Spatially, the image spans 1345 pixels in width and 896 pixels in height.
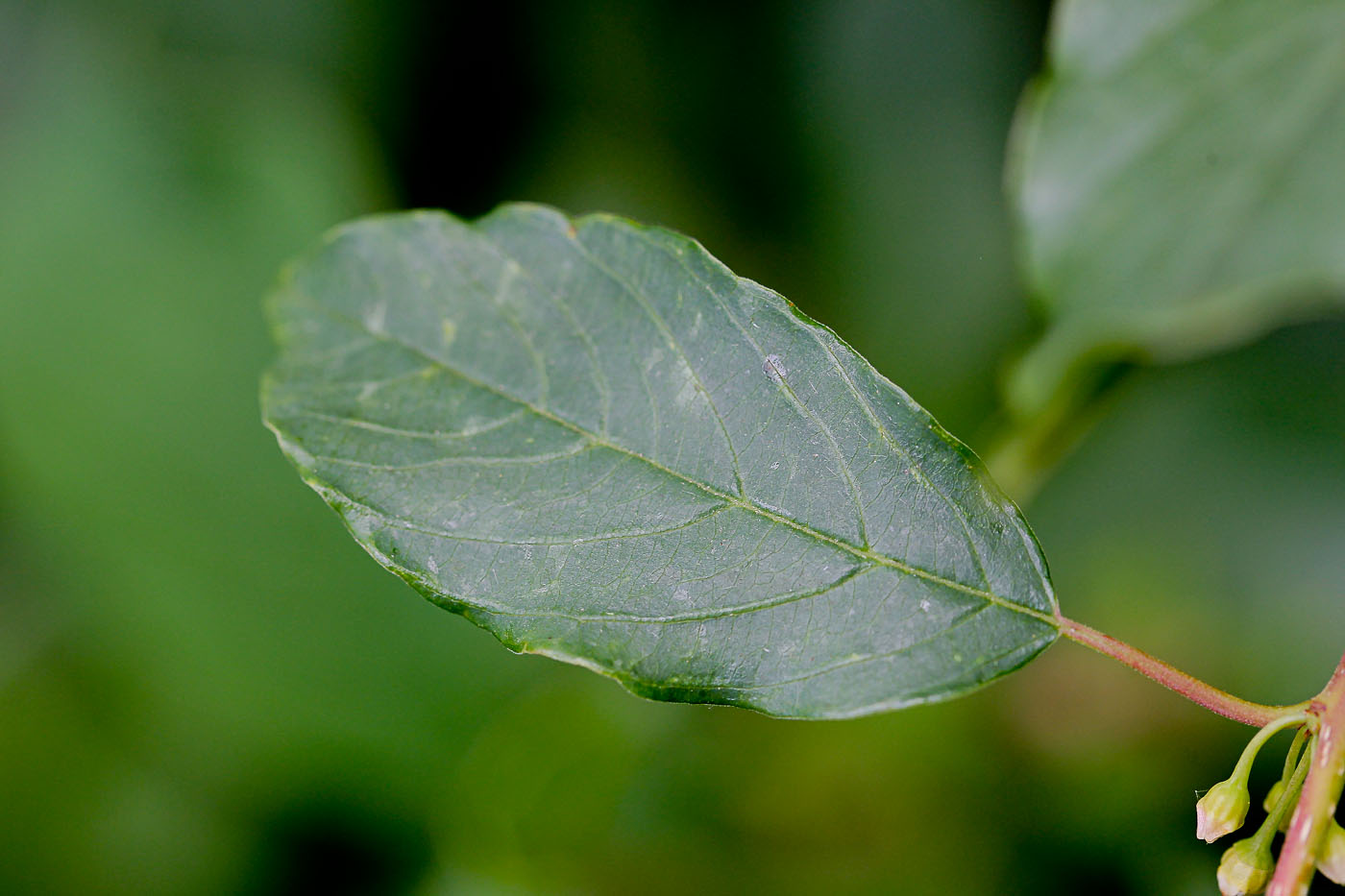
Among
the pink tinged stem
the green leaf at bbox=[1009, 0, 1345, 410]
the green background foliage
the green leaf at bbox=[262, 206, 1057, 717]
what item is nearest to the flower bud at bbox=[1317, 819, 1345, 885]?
the pink tinged stem

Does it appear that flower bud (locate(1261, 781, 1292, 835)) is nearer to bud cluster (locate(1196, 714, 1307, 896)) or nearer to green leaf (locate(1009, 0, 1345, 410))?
bud cluster (locate(1196, 714, 1307, 896))

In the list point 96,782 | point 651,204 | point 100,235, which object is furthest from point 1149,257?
point 96,782

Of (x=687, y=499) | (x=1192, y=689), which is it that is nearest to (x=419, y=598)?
(x=687, y=499)

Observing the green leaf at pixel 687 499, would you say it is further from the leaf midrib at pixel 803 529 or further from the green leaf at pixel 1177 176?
the green leaf at pixel 1177 176

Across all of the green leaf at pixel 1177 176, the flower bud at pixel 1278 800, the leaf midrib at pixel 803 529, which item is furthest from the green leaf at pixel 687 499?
the green leaf at pixel 1177 176

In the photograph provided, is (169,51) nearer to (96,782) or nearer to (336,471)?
(96,782)

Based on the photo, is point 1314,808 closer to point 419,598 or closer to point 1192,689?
point 1192,689

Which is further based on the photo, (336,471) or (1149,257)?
(1149,257)
